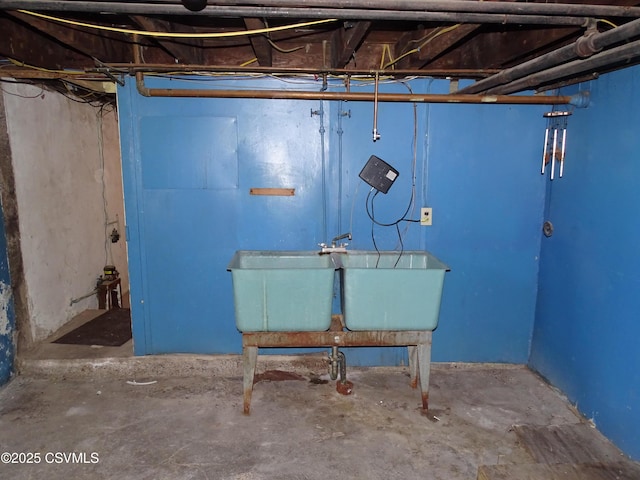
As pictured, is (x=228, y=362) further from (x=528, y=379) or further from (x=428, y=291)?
(x=528, y=379)

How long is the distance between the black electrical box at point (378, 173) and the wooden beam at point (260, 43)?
1.02 meters

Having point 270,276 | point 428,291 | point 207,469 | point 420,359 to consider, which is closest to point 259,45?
point 270,276

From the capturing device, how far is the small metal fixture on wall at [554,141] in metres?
2.84

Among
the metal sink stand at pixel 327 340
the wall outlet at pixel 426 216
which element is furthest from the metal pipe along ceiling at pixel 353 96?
the metal sink stand at pixel 327 340

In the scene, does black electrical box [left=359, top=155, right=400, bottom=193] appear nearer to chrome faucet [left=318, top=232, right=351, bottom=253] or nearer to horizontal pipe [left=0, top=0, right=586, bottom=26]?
chrome faucet [left=318, top=232, right=351, bottom=253]

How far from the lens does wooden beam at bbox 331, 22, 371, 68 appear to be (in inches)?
77.9

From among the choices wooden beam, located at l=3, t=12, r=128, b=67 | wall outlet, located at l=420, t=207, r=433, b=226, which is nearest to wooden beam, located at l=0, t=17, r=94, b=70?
wooden beam, located at l=3, t=12, r=128, b=67

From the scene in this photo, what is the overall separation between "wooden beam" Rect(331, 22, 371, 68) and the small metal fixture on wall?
151 cm

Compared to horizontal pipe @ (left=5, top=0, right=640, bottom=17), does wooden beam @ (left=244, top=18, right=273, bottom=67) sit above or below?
above

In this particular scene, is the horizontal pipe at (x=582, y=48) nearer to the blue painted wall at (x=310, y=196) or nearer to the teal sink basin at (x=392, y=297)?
the blue painted wall at (x=310, y=196)

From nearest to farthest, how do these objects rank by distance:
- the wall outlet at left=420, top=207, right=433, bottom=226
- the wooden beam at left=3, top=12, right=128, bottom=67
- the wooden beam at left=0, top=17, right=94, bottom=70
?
the wooden beam at left=3, top=12, right=128, bottom=67
the wooden beam at left=0, top=17, right=94, bottom=70
the wall outlet at left=420, top=207, right=433, bottom=226

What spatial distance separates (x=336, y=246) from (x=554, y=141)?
181 cm

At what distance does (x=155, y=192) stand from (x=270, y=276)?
1.26m

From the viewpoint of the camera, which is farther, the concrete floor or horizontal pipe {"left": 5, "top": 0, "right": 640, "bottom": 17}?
the concrete floor
